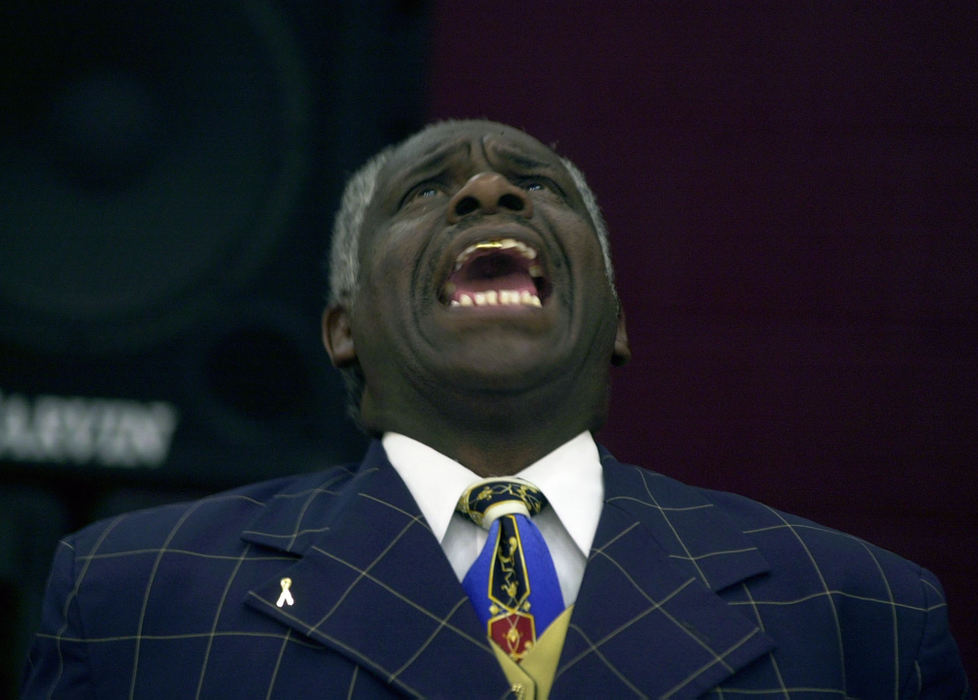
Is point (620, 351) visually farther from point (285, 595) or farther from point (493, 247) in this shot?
point (285, 595)

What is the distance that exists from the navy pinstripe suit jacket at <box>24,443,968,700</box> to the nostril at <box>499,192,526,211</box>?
0.36m

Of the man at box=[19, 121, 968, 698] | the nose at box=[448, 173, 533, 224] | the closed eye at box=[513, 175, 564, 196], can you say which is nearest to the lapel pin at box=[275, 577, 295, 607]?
the man at box=[19, 121, 968, 698]

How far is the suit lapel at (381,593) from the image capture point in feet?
3.82

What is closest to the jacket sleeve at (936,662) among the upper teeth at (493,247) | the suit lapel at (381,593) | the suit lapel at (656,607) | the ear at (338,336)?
the suit lapel at (656,607)

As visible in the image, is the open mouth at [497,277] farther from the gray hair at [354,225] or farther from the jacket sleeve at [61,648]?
the jacket sleeve at [61,648]

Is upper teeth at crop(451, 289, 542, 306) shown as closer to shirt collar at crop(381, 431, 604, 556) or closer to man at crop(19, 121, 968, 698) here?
man at crop(19, 121, 968, 698)

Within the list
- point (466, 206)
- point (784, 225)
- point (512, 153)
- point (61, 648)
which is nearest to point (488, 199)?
point (466, 206)

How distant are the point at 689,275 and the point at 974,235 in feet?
1.88

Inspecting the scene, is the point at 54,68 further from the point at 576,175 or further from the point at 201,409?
the point at 576,175

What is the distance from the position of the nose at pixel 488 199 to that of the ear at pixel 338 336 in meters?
0.25

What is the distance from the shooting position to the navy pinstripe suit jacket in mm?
1181

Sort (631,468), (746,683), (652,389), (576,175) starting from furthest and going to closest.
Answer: (652,389) → (576,175) → (631,468) → (746,683)

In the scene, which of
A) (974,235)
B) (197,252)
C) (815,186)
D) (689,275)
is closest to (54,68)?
(197,252)

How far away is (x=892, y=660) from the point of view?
132 centimetres
